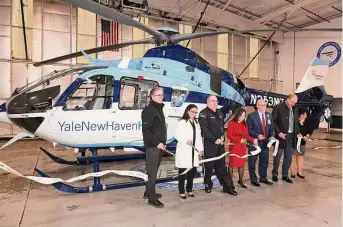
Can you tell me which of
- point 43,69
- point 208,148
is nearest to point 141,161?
point 208,148

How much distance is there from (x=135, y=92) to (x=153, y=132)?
1.70 m

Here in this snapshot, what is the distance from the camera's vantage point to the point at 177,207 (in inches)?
172

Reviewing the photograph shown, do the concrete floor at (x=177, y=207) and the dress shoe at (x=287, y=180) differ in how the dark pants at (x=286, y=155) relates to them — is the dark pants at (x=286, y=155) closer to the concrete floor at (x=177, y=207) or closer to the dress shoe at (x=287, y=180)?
the dress shoe at (x=287, y=180)

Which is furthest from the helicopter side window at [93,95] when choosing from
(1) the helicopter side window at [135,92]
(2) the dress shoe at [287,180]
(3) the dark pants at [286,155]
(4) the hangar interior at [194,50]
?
(2) the dress shoe at [287,180]

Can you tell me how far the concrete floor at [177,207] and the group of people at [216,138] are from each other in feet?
0.84

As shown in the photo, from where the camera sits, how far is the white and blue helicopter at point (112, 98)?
533cm

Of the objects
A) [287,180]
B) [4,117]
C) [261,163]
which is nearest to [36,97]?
[4,117]

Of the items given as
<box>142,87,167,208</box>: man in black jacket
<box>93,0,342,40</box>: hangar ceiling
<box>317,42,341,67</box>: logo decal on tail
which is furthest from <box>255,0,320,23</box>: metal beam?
<box>142,87,167,208</box>: man in black jacket

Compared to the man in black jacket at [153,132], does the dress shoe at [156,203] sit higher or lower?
lower

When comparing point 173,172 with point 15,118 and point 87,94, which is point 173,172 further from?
point 15,118

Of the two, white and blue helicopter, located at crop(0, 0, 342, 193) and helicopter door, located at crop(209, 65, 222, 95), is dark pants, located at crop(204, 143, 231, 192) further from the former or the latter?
helicopter door, located at crop(209, 65, 222, 95)

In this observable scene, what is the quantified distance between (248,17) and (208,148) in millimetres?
13512

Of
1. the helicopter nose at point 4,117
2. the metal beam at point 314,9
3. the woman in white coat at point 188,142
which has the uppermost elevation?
the metal beam at point 314,9

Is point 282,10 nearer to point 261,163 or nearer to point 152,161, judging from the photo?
point 261,163
